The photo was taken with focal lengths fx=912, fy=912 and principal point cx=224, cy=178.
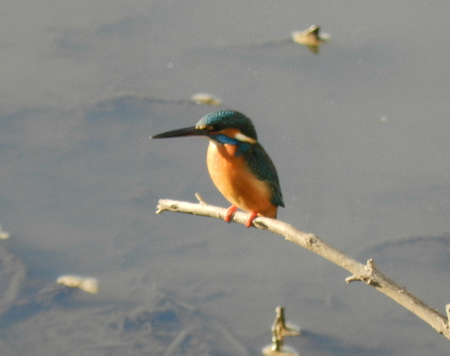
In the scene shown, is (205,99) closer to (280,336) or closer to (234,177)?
(280,336)

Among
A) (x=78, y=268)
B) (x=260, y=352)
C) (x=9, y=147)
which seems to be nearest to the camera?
(x=260, y=352)

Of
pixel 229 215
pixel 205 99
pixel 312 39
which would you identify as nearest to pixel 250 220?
pixel 229 215

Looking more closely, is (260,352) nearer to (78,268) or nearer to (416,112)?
(78,268)

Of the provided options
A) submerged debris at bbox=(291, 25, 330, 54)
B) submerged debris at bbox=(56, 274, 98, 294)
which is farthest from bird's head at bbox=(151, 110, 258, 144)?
submerged debris at bbox=(291, 25, 330, 54)

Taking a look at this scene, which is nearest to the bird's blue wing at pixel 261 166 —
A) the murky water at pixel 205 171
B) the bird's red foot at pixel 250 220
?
the bird's red foot at pixel 250 220

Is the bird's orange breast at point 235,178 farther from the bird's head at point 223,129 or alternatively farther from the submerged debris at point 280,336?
the submerged debris at point 280,336

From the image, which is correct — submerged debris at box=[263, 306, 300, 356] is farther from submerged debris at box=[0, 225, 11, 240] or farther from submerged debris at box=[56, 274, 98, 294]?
submerged debris at box=[0, 225, 11, 240]

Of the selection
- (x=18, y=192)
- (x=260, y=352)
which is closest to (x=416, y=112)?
(x=260, y=352)
